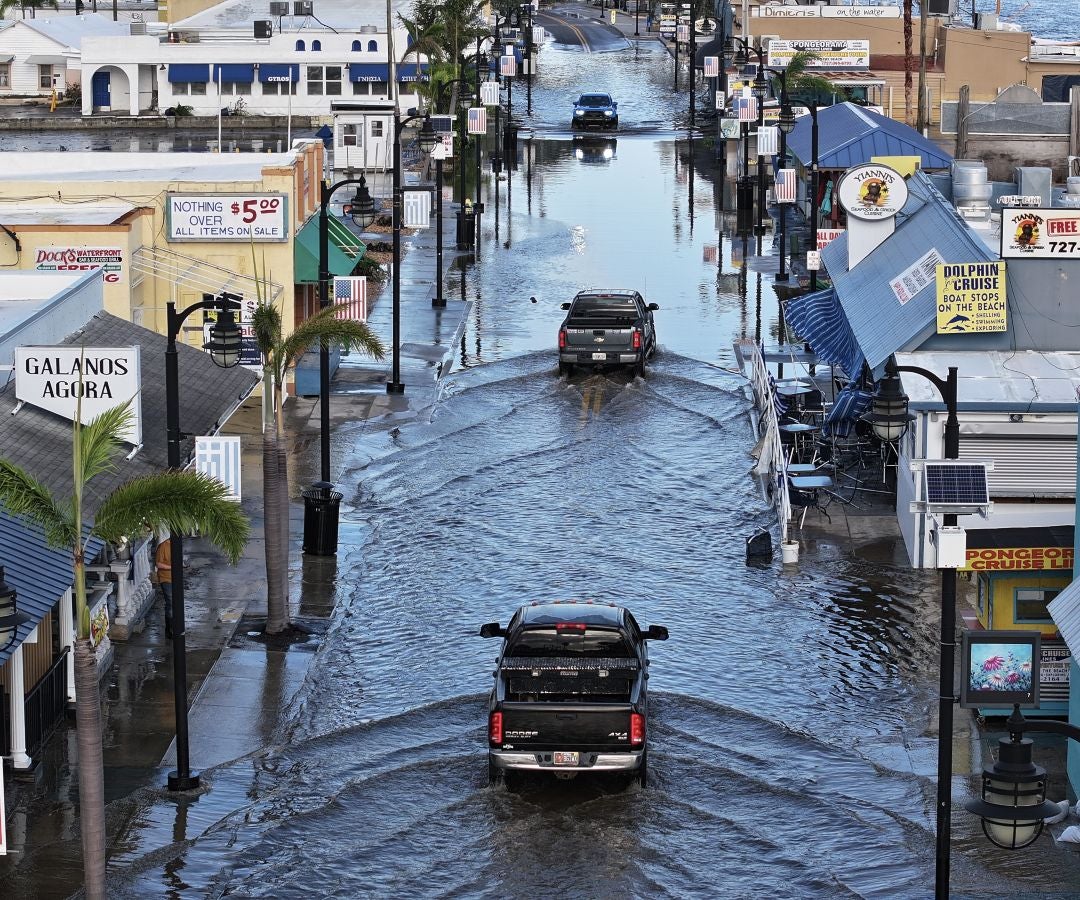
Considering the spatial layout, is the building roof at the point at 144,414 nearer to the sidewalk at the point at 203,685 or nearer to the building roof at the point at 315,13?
the sidewalk at the point at 203,685

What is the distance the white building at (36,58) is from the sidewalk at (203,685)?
79.9 m

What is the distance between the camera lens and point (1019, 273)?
32.7 metres

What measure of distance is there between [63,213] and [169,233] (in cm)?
228

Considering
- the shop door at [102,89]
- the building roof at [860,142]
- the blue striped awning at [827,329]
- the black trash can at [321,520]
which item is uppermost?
the shop door at [102,89]

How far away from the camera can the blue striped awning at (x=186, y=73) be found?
100250 millimetres

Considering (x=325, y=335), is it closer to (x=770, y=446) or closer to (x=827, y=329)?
(x=770, y=446)

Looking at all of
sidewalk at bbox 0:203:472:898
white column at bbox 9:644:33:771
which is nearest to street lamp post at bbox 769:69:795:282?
sidewalk at bbox 0:203:472:898

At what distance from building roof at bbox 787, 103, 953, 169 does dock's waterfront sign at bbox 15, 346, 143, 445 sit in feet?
113

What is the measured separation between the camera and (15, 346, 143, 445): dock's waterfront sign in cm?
2572

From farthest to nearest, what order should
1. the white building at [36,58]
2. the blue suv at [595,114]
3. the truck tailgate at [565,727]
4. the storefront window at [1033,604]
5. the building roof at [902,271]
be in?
the white building at [36,58] → the blue suv at [595,114] → the building roof at [902,271] → the storefront window at [1033,604] → the truck tailgate at [565,727]

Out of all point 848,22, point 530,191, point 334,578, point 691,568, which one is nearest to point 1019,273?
point 691,568

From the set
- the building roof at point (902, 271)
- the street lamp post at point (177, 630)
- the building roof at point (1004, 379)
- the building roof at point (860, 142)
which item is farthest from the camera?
the building roof at point (860, 142)

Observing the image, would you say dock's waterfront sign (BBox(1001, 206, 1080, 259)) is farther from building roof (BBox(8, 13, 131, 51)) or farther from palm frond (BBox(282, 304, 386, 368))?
building roof (BBox(8, 13, 131, 51))

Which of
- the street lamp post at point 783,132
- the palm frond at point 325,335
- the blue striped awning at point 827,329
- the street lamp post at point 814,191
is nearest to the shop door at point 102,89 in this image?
the street lamp post at point 783,132
